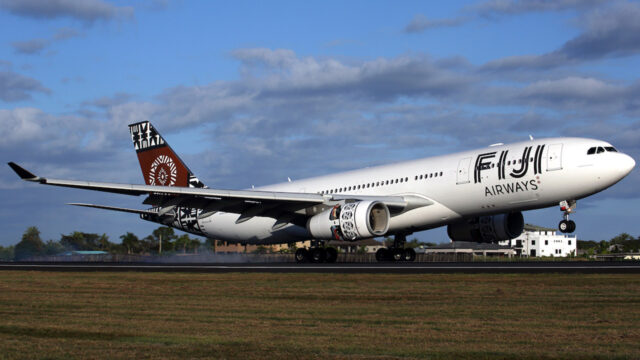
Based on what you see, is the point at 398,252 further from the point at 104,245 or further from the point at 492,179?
the point at 104,245

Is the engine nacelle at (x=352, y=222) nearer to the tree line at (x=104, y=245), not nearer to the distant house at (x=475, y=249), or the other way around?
the tree line at (x=104, y=245)

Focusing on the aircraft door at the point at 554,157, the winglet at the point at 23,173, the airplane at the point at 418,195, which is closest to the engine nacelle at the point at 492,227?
the airplane at the point at 418,195

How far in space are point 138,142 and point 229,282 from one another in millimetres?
27462

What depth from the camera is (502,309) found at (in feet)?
44.6

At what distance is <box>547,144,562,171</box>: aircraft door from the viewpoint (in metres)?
30.9

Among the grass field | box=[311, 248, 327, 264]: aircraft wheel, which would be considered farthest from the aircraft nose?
box=[311, 248, 327, 264]: aircraft wheel

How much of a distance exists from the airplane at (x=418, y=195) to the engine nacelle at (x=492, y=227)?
2.0 inches

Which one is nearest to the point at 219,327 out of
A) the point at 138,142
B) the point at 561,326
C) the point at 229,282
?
the point at 561,326

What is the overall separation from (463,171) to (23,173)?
18720 millimetres

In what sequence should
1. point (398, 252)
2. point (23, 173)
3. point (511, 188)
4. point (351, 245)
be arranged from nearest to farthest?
point (23, 173), point (511, 188), point (398, 252), point (351, 245)

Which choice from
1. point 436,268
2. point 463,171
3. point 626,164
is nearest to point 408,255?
point 463,171

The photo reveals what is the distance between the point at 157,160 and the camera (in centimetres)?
4603

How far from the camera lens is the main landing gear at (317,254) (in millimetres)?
36844

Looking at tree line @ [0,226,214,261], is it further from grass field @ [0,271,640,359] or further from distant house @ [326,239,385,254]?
grass field @ [0,271,640,359]
